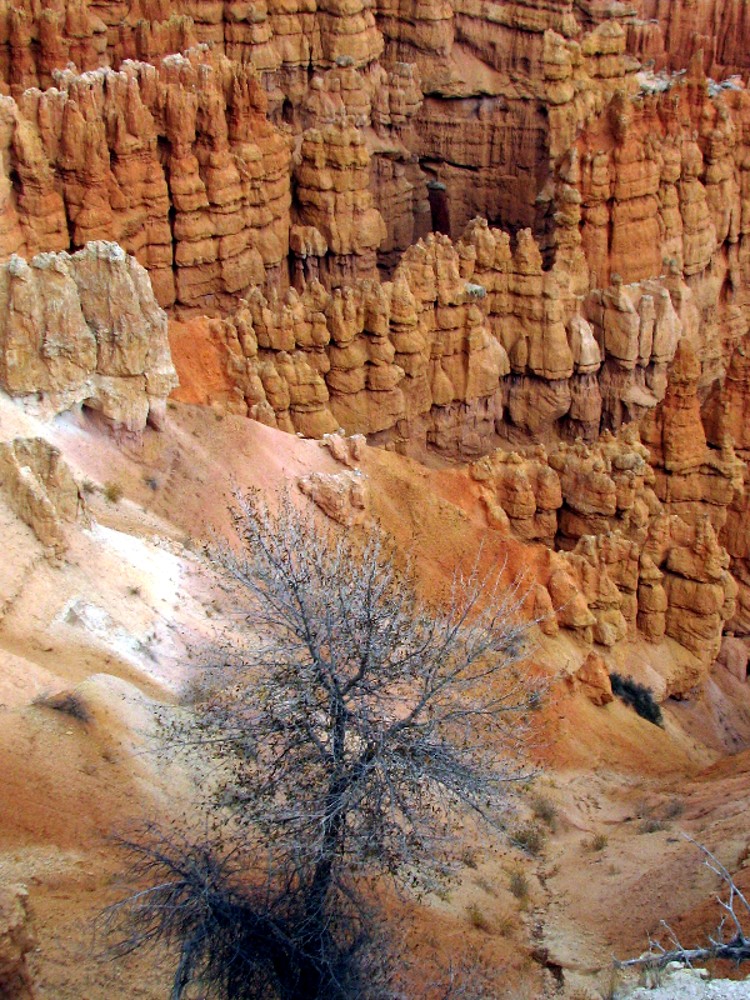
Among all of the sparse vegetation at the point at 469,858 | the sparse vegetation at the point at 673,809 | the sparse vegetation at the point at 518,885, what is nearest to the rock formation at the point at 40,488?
the sparse vegetation at the point at 469,858

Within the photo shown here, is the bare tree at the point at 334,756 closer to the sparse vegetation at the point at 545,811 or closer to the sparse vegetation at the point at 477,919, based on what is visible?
the sparse vegetation at the point at 477,919

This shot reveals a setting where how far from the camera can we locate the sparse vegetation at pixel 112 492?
1755 centimetres

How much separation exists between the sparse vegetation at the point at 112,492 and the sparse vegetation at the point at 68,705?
Answer: 5320 mm

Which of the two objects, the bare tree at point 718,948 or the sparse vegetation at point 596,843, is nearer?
the bare tree at point 718,948

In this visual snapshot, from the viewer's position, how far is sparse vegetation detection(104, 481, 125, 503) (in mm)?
17547

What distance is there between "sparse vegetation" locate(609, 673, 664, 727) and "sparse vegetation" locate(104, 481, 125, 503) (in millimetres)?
8531

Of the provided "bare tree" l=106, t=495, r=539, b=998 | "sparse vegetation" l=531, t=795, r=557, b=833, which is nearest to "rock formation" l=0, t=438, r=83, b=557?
"bare tree" l=106, t=495, r=539, b=998

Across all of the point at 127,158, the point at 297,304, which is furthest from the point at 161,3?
the point at 297,304

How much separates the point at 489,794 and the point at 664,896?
12.9ft

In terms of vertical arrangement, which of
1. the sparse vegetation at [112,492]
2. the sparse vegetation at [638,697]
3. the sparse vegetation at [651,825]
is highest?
the sparse vegetation at [112,492]

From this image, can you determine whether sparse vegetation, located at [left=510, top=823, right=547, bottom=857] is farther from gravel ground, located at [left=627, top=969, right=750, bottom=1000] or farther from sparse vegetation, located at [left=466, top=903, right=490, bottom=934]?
gravel ground, located at [left=627, top=969, right=750, bottom=1000]

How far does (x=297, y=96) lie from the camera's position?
35.8 meters

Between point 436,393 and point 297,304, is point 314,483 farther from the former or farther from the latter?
point 436,393

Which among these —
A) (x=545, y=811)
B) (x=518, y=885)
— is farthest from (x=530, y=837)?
(x=518, y=885)
